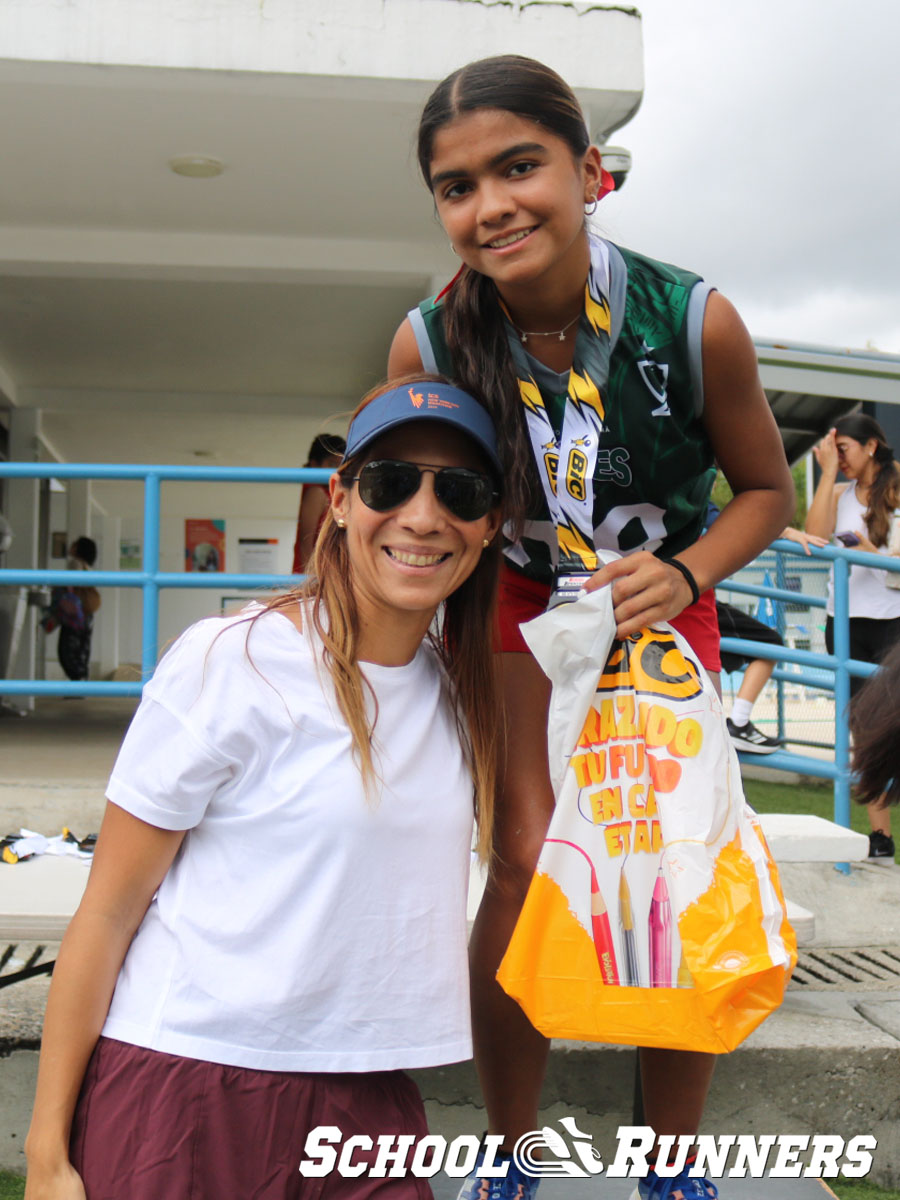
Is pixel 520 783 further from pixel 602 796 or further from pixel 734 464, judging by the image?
pixel 734 464

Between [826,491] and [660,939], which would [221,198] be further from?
[660,939]

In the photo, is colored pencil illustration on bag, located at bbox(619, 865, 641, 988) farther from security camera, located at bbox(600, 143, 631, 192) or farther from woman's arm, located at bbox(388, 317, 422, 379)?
security camera, located at bbox(600, 143, 631, 192)

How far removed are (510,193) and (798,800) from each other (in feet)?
17.8

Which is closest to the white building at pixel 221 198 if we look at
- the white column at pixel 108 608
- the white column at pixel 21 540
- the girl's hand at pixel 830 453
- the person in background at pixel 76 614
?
the white column at pixel 21 540

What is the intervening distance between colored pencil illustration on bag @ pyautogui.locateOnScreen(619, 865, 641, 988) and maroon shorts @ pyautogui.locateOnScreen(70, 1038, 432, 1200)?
0.42 metres

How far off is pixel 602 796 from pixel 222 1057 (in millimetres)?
656

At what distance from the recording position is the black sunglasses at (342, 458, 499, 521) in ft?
5.26

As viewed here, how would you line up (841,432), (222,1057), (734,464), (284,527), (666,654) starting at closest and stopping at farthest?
1. (222,1057)
2. (666,654)
3. (734,464)
4. (841,432)
5. (284,527)

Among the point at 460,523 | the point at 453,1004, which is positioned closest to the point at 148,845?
the point at 453,1004

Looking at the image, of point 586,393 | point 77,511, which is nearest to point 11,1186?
point 586,393

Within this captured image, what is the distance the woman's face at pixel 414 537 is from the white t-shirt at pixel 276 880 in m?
0.16

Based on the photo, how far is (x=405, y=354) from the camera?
6.37 ft

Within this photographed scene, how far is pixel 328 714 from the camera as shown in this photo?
152cm

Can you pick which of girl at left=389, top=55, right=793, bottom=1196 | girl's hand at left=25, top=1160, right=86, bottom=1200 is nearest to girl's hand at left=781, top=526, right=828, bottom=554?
girl at left=389, top=55, right=793, bottom=1196
